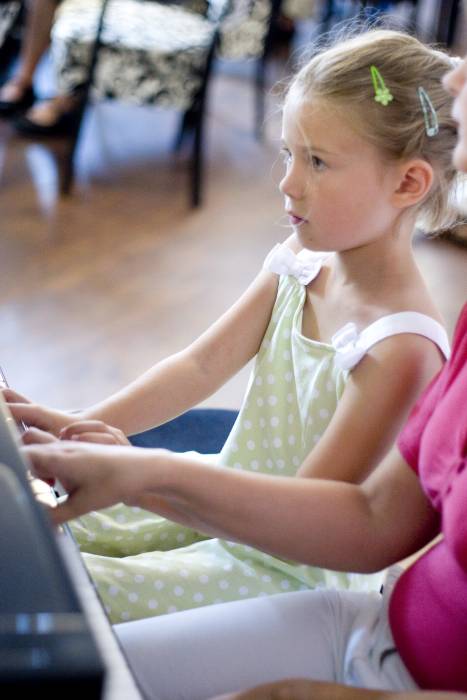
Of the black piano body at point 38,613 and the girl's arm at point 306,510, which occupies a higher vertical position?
the black piano body at point 38,613

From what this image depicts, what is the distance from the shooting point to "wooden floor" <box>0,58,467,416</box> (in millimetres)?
2832

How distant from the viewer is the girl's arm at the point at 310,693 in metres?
0.90

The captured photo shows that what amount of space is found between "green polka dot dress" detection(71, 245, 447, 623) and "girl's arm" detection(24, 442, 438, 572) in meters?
0.14

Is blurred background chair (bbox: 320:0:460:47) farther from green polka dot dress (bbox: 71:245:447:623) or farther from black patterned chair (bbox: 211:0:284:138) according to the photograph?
green polka dot dress (bbox: 71:245:447:623)

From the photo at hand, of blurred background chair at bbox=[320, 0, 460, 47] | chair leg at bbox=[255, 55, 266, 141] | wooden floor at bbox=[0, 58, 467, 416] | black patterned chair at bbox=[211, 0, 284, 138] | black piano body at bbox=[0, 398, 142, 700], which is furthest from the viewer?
blurred background chair at bbox=[320, 0, 460, 47]

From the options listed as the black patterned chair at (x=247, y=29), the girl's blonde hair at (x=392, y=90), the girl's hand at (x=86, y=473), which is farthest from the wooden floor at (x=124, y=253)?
the girl's hand at (x=86, y=473)

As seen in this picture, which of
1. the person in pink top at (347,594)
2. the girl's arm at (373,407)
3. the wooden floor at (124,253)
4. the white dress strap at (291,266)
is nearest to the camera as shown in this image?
the person in pink top at (347,594)

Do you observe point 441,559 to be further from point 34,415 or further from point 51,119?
point 51,119

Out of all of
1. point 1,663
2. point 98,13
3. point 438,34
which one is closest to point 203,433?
point 1,663

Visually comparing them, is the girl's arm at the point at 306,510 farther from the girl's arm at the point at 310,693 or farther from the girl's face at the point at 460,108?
the girl's face at the point at 460,108

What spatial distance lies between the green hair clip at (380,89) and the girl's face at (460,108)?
0.24 m

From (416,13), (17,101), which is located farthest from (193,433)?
(416,13)

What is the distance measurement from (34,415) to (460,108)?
60 cm

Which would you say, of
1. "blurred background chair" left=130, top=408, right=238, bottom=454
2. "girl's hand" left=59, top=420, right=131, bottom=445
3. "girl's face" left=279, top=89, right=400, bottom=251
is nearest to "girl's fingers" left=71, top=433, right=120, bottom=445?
"girl's hand" left=59, top=420, right=131, bottom=445
